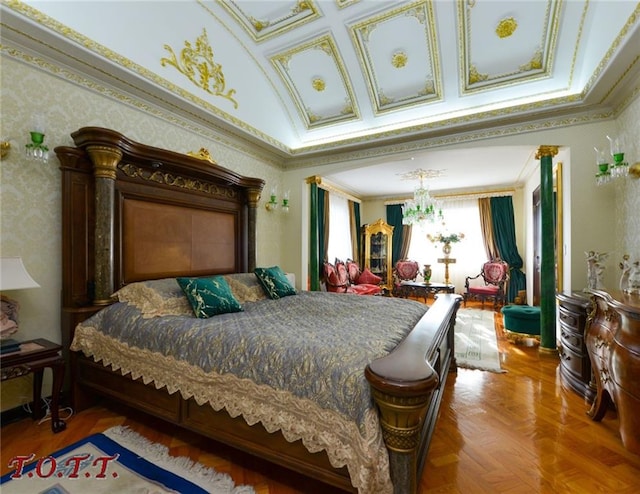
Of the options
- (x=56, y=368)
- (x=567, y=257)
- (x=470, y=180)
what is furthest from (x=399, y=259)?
(x=56, y=368)

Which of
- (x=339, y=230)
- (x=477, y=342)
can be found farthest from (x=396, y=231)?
(x=477, y=342)

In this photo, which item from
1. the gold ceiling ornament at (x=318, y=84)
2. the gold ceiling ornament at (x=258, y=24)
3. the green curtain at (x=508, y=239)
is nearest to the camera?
the gold ceiling ornament at (x=258, y=24)

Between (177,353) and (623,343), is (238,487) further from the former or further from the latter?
(623,343)

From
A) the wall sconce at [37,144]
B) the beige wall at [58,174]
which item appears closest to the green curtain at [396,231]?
the beige wall at [58,174]

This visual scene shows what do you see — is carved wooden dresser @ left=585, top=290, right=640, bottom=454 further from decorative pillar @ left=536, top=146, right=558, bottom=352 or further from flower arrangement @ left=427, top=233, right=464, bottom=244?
flower arrangement @ left=427, top=233, right=464, bottom=244

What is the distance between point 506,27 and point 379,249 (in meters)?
5.39

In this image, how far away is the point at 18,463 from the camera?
1674 mm

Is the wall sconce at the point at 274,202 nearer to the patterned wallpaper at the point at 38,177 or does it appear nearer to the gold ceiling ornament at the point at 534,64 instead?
the patterned wallpaper at the point at 38,177

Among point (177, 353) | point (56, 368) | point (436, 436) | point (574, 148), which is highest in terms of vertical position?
point (574, 148)

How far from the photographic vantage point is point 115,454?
5.72 feet

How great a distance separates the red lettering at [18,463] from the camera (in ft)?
5.20

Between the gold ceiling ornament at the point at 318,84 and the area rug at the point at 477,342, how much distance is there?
12.5ft

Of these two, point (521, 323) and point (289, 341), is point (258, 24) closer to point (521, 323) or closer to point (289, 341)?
point (289, 341)

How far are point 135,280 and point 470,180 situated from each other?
631cm
